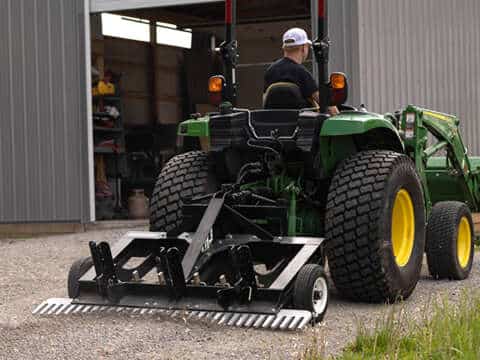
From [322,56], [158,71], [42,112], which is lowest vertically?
[42,112]

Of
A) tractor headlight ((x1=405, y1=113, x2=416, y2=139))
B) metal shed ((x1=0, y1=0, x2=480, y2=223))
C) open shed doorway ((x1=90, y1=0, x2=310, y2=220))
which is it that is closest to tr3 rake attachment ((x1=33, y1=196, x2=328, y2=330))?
tractor headlight ((x1=405, y1=113, x2=416, y2=139))

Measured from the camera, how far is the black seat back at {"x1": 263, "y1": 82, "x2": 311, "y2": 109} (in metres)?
7.09

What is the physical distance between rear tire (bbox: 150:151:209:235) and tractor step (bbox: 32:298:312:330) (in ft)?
3.36

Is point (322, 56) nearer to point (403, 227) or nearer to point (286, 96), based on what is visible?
point (286, 96)

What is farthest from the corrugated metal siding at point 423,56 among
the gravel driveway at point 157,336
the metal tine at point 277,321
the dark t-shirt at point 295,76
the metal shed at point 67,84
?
the metal tine at point 277,321

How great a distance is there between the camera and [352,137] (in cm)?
723

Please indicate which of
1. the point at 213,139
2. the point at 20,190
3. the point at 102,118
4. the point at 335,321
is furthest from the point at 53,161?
the point at 335,321

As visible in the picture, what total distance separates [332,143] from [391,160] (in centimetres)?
45

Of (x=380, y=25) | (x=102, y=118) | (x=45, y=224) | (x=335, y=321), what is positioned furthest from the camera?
(x=102, y=118)

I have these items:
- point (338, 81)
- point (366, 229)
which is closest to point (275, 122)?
point (338, 81)

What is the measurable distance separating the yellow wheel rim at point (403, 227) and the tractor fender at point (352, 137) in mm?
493

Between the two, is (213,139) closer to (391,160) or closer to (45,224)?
(391,160)

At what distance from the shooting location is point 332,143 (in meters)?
6.98

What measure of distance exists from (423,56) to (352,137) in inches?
246
